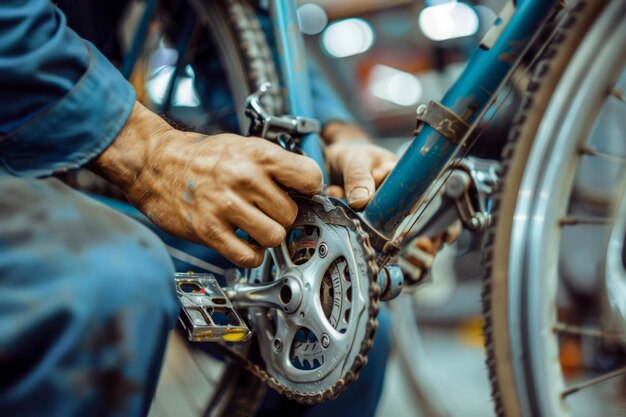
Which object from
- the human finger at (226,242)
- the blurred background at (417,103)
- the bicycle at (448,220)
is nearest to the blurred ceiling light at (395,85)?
the blurred background at (417,103)

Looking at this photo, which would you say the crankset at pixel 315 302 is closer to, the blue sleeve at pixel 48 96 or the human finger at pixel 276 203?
the human finger at pixel 276 203

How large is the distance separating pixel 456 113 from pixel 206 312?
0.26 meters

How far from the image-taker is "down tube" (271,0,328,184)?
69cm

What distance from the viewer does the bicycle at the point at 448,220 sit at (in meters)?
0.50

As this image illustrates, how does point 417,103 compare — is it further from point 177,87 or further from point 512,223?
point 512,223

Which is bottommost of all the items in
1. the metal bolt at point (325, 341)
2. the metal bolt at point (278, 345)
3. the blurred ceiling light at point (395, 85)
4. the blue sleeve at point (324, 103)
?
the blurred ceiling light at point (395, 85)

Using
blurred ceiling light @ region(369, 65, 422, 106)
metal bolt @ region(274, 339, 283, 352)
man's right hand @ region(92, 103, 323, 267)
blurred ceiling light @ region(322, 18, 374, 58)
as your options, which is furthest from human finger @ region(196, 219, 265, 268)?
blurred ceiling light @ region(322, 18, 374, 58)

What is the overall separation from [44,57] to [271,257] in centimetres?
25

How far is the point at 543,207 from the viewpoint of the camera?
0.61 meters

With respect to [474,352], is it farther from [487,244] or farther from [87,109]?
[87,109]

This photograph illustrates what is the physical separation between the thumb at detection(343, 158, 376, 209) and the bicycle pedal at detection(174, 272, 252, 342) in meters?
0.13

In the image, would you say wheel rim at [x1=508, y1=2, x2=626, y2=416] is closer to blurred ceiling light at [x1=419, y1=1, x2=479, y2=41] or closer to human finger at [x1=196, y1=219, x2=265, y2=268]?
human finger at [x1=196, y1=219, x2=265, y2=268]

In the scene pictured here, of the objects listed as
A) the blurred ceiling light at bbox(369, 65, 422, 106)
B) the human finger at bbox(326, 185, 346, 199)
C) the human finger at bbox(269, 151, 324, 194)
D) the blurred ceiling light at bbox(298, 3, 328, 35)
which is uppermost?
the human finger at bbox(269, 151, 324, 194)

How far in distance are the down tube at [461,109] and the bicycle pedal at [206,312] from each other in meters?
0.14
